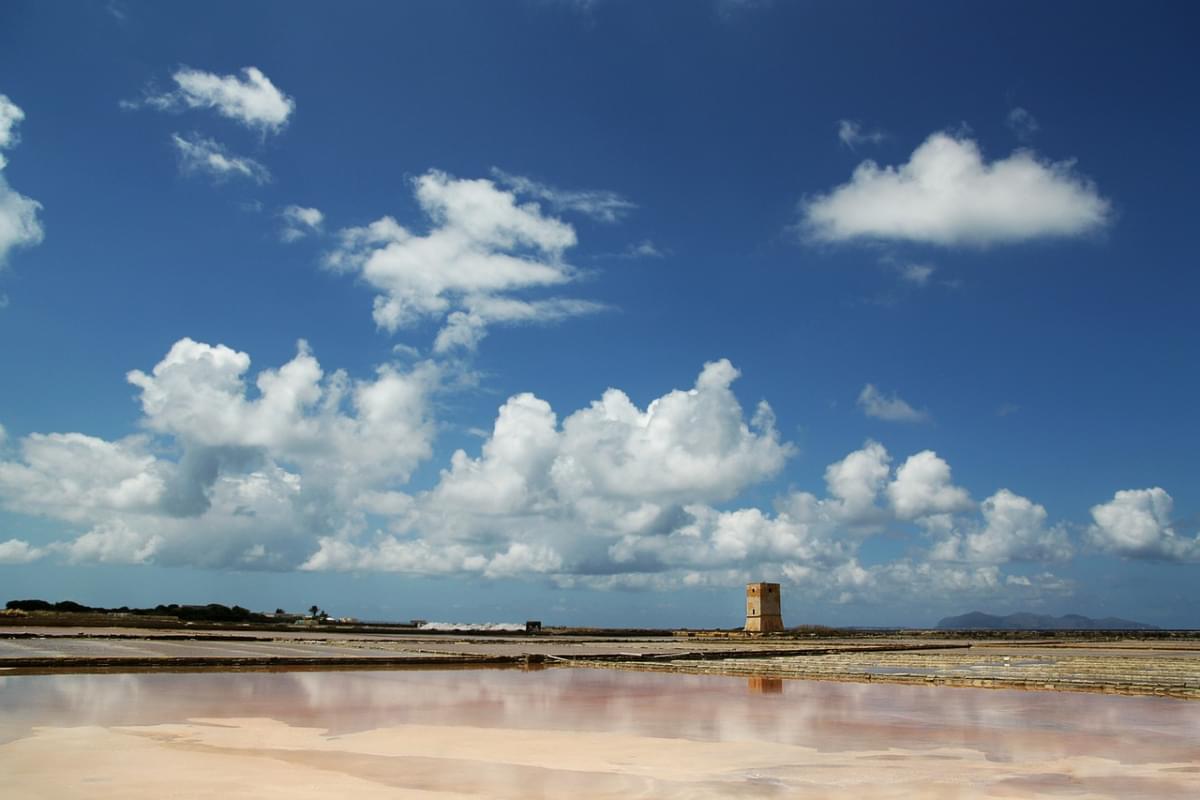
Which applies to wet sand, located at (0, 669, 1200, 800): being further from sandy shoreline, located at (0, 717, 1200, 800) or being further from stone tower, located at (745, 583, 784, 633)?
stone tower, located at (745, 583, 784, 633)

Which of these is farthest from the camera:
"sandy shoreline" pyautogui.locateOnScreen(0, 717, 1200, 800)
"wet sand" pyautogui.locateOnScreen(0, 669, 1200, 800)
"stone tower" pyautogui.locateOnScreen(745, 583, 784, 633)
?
"stone tower" pyautogui.locateOnScreen(745, 583, 784, 633)

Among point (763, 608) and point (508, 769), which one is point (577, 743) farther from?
point (763, 608)

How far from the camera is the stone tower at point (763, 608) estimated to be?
68938 millimetres

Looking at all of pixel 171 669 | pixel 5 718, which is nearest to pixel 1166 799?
pixel 5 718

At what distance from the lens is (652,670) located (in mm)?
29750

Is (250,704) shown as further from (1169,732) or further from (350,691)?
(1169,732)

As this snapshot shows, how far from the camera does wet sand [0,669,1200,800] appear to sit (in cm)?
931

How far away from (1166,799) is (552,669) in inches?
900

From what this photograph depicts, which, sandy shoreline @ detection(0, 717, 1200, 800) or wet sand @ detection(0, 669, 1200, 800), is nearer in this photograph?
sandy shoreline @ detection(0, 717, 1200, 800)


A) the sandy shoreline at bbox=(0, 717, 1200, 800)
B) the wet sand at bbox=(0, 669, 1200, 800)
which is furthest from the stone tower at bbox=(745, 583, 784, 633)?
the sandy shoreline at bbox=(0, 717, 1200, 800)

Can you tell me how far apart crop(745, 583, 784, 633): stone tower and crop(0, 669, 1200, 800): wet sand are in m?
49.2

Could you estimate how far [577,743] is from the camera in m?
12.4

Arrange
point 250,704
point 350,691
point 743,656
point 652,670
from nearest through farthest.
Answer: point 250,704, point 350,691, point 652,670, point 743,656

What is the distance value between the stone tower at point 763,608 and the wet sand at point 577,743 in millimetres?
49221
